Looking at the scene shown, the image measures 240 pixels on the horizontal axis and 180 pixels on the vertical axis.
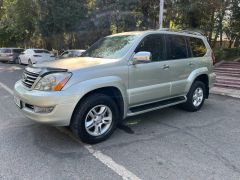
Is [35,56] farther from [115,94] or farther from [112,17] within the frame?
[115,94]

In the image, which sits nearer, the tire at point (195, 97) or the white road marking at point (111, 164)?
the white road marking at point (111, 164)

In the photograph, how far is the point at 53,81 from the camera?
156 inches

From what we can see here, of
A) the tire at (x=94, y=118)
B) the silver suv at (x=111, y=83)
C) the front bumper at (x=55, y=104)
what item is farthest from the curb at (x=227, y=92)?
the front bumper at (x=55, y=104)

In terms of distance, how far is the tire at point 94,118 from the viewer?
4.11m

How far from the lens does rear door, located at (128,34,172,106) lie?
4.78 metres

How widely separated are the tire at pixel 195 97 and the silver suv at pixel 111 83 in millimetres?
26

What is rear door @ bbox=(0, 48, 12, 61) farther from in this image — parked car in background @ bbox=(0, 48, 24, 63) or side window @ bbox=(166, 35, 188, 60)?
side window @ bbox=(166, 35, 188, 60)

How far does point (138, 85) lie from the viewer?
15.9 ft

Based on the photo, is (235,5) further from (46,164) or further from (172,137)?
(46,164)

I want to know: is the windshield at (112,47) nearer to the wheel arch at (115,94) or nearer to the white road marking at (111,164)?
the wheel arch at (115,94)

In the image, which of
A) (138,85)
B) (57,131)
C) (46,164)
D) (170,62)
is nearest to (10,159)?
(46,164)

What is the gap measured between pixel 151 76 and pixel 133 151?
1.59 m

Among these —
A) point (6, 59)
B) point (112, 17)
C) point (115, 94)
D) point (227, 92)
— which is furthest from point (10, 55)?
point (115, 94)

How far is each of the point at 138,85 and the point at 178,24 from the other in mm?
12634
